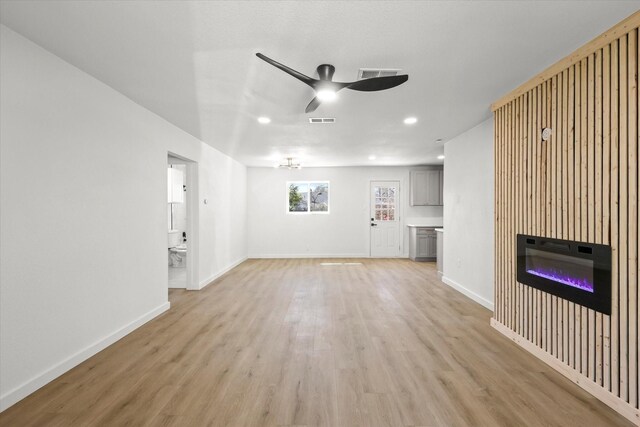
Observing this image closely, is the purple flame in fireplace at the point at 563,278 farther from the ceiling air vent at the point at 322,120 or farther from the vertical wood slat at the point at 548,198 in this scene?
the ceiling air vent at the point at 322,120

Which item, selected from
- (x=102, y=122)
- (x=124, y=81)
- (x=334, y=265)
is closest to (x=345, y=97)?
(x=124, y=81)

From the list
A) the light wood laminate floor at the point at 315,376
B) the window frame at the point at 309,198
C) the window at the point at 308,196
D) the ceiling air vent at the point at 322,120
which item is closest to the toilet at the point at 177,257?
the window frame at the point at 309,198

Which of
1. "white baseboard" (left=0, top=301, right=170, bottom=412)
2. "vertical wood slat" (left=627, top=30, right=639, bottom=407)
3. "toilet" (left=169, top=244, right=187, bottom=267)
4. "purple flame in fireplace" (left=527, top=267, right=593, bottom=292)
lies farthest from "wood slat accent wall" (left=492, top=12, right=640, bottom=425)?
"toilet" (left=169, top=244, right=187, bottom=267)

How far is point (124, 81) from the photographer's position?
2.81 meters

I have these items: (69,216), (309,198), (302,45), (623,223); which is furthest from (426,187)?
(69,216)

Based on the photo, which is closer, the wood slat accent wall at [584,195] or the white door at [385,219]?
the wood slat accent wall at [584,195]

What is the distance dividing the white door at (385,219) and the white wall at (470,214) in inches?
113

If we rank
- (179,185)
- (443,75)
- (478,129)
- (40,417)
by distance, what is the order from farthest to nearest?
(179,185) → (478,129) → (443,75) → (40,417)

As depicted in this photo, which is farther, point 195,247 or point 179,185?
point 179,185

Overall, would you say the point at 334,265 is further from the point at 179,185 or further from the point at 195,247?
the point at 179,185

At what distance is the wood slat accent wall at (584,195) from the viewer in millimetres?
1950

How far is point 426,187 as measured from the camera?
8.08m

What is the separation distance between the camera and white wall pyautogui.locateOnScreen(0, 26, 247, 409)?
2.06 m

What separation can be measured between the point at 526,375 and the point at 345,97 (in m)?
3.08
